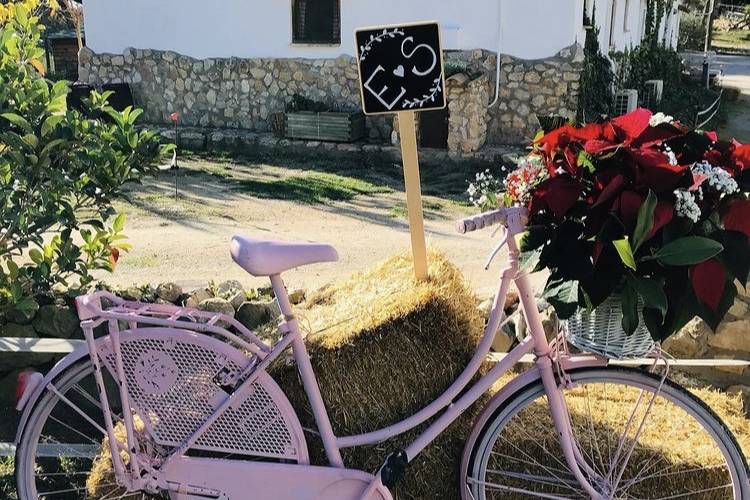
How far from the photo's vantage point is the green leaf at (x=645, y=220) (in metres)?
1.86

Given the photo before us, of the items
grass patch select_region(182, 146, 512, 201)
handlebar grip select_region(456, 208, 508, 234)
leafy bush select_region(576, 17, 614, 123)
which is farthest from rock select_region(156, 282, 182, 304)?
leafy bush select_region(576, 17, 614, 123)

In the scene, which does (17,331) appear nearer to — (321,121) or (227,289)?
(227,289)

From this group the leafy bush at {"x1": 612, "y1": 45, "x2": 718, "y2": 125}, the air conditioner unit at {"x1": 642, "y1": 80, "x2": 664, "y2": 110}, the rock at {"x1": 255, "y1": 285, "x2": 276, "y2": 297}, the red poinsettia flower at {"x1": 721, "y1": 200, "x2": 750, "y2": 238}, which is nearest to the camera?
the red poinsettia flower at {"x1": 721, "y1": 200, "x2": 750, "y2": 238}

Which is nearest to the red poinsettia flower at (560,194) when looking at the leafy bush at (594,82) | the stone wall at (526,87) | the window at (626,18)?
the stone wall at (526,87)

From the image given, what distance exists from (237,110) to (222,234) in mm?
5470

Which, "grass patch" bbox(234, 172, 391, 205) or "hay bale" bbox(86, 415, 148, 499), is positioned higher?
"hay bale" bbox(86, 415, 148, 499)

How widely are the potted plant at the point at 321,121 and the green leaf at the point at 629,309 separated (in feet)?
30.4

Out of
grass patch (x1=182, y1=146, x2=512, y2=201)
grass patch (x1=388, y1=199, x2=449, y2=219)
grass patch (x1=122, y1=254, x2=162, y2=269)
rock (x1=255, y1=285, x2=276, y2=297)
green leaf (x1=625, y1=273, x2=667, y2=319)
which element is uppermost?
green leaf (x1=625, y1=273, x2=667, y2=319)

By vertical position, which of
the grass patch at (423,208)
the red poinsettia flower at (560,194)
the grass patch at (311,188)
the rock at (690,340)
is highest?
the red poinsettia flower at (560,194)

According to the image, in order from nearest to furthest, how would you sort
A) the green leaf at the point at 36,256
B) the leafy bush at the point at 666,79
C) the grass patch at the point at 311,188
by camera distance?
the green leaf at the point at 36,256 < the grass patch at the point at 311,188 < the leafy bush at the point at 666,79

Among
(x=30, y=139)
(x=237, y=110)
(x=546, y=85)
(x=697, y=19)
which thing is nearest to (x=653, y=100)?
(x=546, y=85)

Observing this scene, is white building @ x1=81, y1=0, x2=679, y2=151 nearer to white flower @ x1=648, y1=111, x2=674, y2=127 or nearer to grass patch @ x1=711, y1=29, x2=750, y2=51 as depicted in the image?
white flower @ x1=648, y1=111, x2=674, y2=127

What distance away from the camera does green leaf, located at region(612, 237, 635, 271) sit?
185 cm

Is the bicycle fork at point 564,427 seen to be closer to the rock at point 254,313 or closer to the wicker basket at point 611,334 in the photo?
the wicker basket at point 611,334
